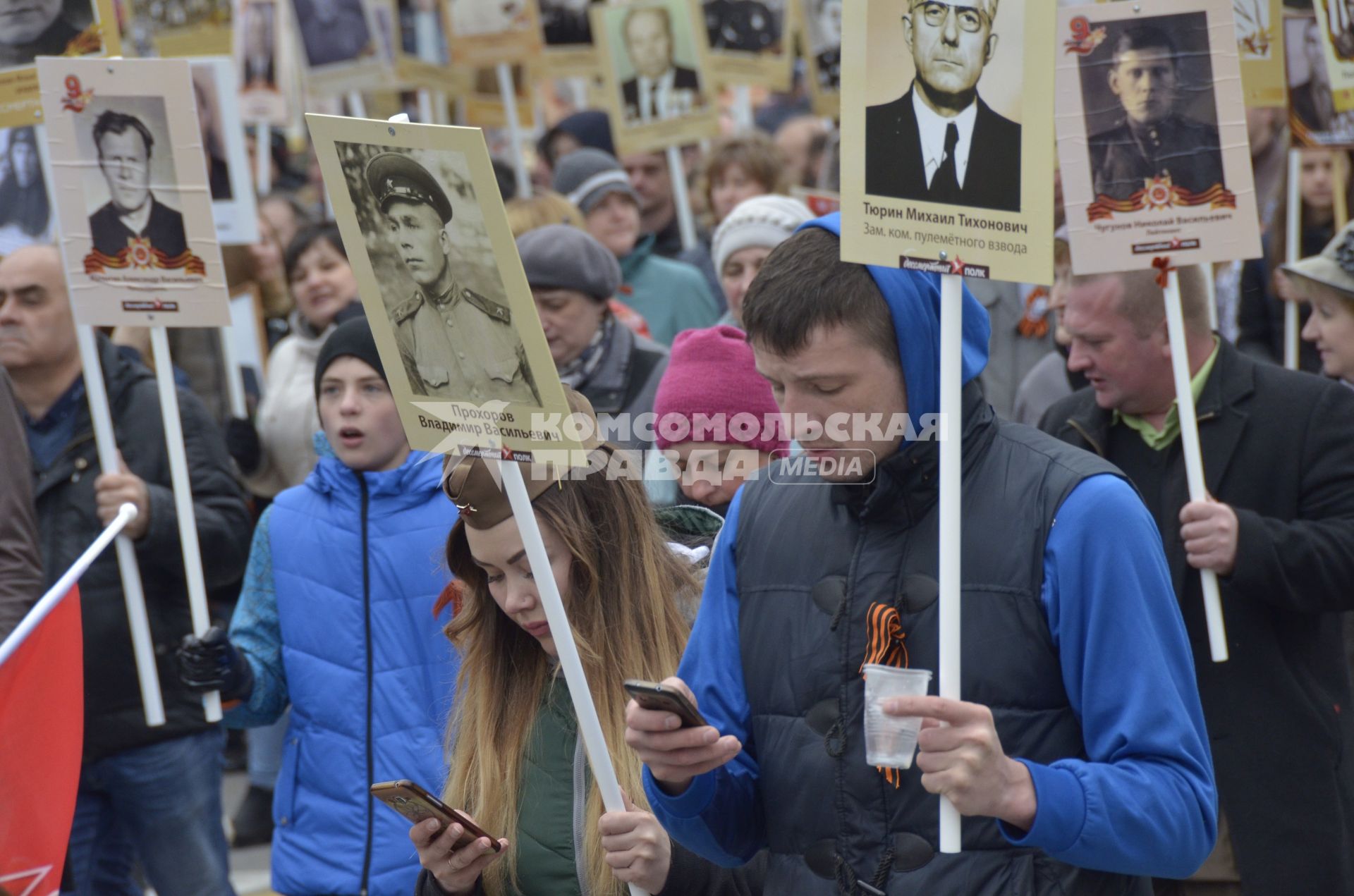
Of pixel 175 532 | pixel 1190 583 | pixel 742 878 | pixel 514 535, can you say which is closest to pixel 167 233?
pixel 175 532

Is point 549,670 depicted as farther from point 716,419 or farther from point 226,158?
point 226,158

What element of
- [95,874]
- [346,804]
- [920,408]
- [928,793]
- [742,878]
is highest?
[920,408]

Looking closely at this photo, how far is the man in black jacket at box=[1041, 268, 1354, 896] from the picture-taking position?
3600 millimetres

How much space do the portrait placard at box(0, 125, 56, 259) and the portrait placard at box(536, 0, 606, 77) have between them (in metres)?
3.63

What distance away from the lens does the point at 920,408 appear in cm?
235

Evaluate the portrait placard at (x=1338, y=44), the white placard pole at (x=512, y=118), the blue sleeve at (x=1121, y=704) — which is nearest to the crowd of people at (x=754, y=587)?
the blue sleeve at (x=1121, y=704)

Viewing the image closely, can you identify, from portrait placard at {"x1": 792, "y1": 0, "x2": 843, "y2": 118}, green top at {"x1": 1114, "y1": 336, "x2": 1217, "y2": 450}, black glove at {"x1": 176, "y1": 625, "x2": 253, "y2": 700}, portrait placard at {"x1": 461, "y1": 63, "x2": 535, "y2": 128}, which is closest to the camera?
green top at {"x1": 1114, "y1": 336, "x2": 1217, "y2": 450}

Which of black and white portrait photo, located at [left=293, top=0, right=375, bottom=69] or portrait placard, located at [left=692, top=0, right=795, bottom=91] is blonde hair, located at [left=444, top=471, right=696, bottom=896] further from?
black and white portrait photo, located at [left=293, top=0, right=375, bottom=69]

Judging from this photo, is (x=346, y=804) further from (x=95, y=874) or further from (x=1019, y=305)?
(x=1019, y=305)

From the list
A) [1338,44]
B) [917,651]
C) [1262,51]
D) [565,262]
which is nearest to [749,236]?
[565,262]

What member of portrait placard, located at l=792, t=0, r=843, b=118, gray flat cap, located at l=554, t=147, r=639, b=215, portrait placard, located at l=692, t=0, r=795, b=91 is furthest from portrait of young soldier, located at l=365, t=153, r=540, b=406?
portrait placard, located at l=692, t=0, r=795, b=91

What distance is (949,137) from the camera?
2.33 metres

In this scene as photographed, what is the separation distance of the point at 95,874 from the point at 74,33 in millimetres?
2570

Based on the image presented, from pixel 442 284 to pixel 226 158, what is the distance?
3.38 m
